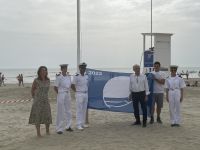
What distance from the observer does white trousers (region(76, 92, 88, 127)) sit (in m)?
12.2

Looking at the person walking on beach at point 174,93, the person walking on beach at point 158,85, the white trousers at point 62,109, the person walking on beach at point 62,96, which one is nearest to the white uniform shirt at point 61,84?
the person walking on beach at point 62,96

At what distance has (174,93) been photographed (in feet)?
41.3

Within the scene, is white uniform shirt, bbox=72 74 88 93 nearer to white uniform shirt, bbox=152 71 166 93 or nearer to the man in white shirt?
the man in white shirt

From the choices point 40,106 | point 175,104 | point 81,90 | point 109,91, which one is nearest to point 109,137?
point 81,90

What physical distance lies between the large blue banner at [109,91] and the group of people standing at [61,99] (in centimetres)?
101

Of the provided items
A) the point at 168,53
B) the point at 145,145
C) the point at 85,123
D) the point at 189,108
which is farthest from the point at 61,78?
the point at 168,53

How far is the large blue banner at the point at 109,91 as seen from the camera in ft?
44.3

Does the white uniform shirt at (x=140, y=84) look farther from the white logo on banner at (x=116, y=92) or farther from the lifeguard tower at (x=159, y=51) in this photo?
the lifeguard tower at (x=159, y=51)

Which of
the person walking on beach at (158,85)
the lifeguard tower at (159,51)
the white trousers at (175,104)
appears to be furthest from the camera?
the lifeguard tower at (159,51)

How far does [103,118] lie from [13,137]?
4295 mm

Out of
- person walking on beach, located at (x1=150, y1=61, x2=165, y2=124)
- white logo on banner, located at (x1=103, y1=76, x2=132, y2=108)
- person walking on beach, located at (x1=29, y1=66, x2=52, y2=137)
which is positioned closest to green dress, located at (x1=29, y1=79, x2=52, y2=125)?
person walking on beach, located at (x1=29, y1=66, x2=52, y2=137)

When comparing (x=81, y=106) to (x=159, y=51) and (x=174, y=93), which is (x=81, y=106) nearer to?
(x=174, y=93)

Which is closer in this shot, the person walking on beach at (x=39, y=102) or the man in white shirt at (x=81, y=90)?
the person walking on beach at (x=39, y=102)

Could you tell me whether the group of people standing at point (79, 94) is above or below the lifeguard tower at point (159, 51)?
below
